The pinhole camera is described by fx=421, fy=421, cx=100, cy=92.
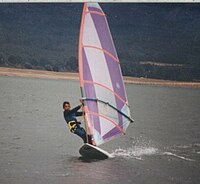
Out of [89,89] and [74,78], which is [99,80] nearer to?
[89,89]

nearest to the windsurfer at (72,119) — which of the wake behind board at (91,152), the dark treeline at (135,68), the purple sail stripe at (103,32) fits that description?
the wake behind board at (91,152)

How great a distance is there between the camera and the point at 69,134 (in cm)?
1007

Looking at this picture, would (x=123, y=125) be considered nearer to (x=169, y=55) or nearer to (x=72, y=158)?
(x=72, y=158)

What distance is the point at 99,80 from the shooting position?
691 cm

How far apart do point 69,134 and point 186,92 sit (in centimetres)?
318

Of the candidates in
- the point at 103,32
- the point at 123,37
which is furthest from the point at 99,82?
the point at 123,37

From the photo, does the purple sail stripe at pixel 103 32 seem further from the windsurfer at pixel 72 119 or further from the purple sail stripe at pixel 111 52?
the windsurfer at pixel 72 119

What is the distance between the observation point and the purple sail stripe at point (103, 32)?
6.86 metres

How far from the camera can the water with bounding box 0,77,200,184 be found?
21.1ft

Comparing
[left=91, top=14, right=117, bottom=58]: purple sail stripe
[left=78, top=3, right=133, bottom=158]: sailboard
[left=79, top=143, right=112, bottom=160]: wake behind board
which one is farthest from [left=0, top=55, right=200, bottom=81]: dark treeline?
[left=79, top=143, right=112, bottom=160]: wake behind board

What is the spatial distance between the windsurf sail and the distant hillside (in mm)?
1334

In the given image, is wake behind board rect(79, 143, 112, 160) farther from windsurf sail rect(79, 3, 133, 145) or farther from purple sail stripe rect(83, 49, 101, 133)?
purple sail stripe rect(83, 49, 101, 133)

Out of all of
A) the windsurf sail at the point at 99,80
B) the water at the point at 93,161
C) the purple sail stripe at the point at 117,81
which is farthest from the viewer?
the purple sail stripe at the point at 117,81

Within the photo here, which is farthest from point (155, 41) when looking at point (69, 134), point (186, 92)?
point (69, 134)
